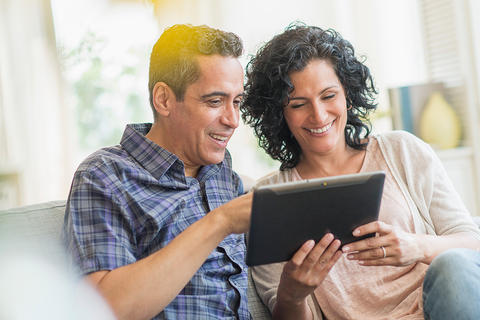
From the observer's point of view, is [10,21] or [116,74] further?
[116,74]

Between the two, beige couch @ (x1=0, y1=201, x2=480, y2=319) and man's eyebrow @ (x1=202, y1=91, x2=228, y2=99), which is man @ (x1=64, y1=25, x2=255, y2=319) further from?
beige couch @ (x1=0, y1=201, x2=480, y2=319)

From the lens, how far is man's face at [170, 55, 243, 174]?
1461mm

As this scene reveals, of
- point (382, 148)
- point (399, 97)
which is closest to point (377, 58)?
point (399, 97)

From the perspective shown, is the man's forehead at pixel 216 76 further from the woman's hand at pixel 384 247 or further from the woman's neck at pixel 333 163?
the woman's hand at pixel 384 247

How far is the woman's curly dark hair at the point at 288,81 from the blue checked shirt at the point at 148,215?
0.27 m

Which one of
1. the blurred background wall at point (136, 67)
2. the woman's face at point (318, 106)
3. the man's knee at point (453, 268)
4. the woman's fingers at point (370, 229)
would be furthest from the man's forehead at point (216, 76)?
the blurred background wall at point (136, 67)

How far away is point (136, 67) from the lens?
3.60 meters

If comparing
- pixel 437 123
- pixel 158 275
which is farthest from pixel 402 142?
pixel 437 123

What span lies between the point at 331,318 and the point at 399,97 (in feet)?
6.47

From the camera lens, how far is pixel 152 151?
56.4 inches

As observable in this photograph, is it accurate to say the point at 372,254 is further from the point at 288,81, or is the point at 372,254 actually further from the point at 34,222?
the point at 34,222

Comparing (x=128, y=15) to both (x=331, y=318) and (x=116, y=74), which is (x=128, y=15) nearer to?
(x=116, y=74)

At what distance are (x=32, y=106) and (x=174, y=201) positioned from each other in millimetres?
2121

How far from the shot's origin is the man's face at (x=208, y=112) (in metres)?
1.46
